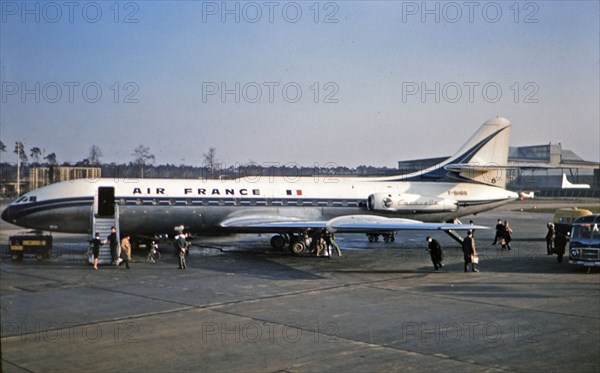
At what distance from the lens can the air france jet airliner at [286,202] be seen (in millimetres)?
26812

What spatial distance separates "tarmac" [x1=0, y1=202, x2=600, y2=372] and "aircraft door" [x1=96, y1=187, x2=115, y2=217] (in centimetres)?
273

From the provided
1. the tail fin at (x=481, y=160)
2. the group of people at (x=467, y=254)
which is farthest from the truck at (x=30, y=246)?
the tail fin at (x=481, y=160)

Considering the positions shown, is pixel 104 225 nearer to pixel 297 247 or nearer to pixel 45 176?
pixel 45 176

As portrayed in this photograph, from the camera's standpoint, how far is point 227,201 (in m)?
28.5

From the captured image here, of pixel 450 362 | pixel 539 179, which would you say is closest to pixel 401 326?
pixel 450 362

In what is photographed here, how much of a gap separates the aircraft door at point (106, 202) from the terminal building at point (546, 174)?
60401mm

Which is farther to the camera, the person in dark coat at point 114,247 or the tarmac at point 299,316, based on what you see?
the person in dark coat at point 114,247

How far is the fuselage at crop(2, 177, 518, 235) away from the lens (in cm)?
2688

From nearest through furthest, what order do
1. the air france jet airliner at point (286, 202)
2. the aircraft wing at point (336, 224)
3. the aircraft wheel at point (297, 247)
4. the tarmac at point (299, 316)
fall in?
the tarmac at point (299, 316)
the aircraft wing at point (336, 224)
the air france jet airliner at point (286, 202)
the aircraft wheel at point (297, 247)

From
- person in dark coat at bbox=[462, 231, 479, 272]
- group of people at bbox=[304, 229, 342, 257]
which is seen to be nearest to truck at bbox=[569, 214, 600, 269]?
person in dark coat at bbox=[462, 231, 479, 272]

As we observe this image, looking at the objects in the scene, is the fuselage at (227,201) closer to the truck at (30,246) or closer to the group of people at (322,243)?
the truck at (30,246)

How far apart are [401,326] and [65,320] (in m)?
7.77

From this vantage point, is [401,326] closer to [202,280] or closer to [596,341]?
[596,341]

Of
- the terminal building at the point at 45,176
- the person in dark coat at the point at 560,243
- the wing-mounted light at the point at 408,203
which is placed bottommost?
the person in dark coat at the point at 560,243
